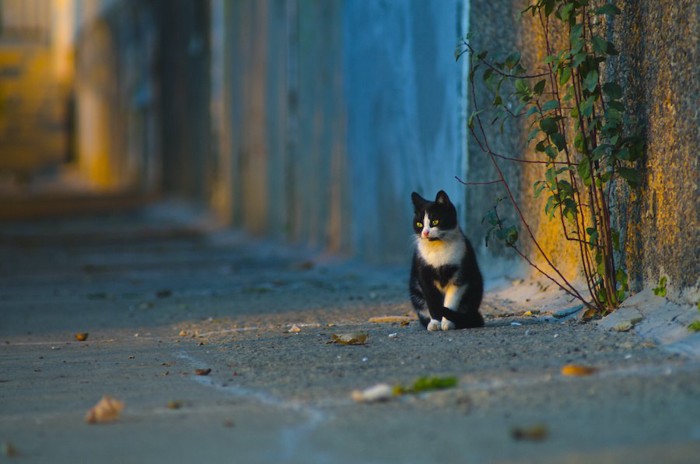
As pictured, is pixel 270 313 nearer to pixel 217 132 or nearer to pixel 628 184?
pixel 628 184

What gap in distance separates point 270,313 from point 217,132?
10.5 meters

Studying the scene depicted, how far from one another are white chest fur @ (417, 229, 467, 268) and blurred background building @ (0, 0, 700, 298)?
31.9 inches

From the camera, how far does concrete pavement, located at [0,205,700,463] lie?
3721 millimetres

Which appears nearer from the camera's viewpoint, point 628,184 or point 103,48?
point 628,184

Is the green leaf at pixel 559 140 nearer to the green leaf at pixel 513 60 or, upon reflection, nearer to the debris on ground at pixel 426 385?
the green leaf at pixel 513 60

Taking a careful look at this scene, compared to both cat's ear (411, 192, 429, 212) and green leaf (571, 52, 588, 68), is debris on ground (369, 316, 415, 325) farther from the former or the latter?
green leaf (571, 52, 588, 68)

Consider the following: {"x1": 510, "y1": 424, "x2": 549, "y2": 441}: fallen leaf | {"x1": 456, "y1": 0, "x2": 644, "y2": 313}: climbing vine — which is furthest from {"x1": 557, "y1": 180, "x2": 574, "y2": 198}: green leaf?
{"x1": 510, "y1": 424, "x2": 549, "y2": 441}: fallen leaf

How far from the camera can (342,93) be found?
1122 centimetres

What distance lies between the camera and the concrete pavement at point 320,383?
372 centimetres

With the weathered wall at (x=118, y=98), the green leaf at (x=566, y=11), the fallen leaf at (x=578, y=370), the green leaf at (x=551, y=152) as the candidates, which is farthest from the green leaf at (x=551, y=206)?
the weathered wall at (x=118, y=98)

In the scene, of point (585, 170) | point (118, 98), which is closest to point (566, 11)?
point (585, 170)

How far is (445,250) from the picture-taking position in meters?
6.10

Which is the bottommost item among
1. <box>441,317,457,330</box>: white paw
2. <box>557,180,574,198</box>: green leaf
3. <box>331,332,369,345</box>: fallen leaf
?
<box>331,332,369,345</box>: fallen leaf

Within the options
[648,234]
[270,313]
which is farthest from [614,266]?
[270,313]
